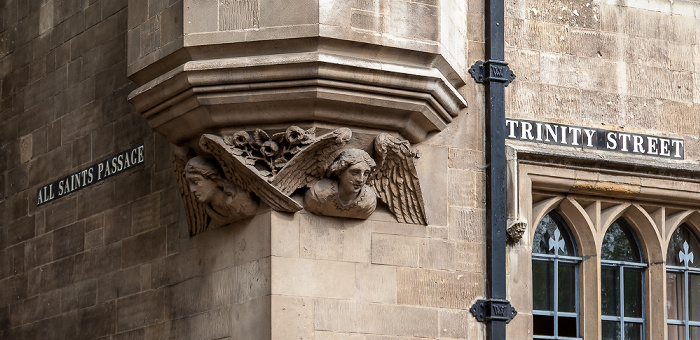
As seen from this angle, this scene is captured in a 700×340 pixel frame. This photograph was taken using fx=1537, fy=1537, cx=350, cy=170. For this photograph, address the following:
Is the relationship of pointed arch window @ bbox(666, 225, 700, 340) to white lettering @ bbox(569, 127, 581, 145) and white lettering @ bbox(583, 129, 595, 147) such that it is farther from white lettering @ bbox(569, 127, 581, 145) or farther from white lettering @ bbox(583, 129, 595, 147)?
white lettering @ bbox(569, 127, 581, 145)

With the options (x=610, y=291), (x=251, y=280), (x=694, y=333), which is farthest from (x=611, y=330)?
(x=251, y=280)

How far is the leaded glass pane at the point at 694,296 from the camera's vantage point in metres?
13.5

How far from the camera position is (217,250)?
12164 mm

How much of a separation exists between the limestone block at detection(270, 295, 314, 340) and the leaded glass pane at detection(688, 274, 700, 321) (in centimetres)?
382

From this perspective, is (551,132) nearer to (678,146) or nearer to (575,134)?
(575,134)

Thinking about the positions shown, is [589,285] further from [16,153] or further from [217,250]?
[16,153]

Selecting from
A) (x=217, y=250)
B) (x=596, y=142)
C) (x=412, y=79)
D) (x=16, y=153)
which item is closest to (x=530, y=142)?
(x=596, y=142)

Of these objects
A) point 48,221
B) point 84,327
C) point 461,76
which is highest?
point 461,76

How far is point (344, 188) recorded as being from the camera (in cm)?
1160

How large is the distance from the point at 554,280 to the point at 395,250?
1738 millimetres

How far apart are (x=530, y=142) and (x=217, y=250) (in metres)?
2.78

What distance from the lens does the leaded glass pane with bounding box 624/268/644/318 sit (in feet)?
43.6

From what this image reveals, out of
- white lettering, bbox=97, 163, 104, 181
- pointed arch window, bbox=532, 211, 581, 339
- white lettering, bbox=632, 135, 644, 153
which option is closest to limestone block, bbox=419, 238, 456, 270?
pointed arch window, bbox=532, 211, 581, 339

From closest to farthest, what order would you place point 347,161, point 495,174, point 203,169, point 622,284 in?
point 347,161, point 203,169, point 495,174, point 622,284
